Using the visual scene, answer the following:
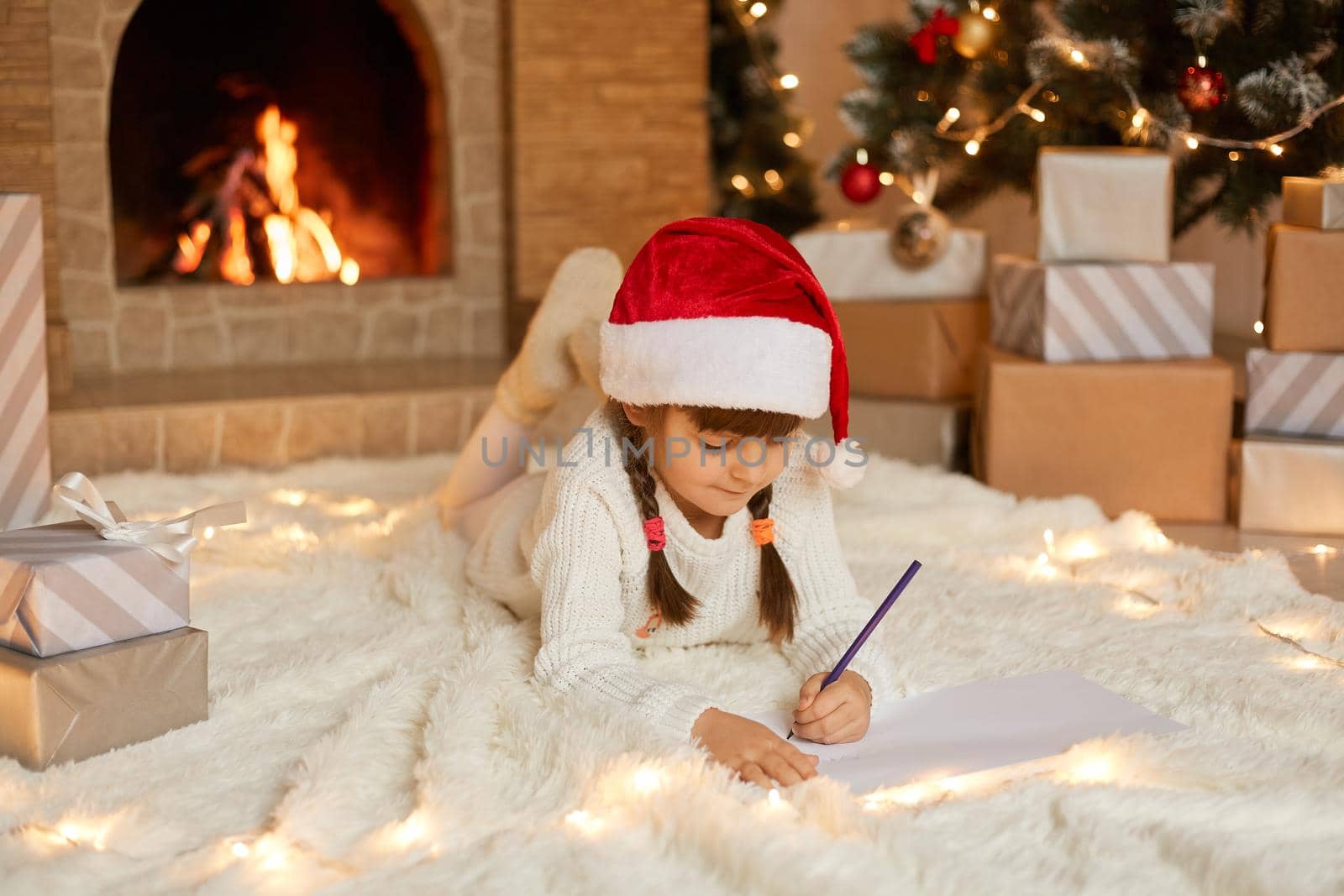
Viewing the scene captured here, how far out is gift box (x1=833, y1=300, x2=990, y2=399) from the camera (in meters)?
2.22

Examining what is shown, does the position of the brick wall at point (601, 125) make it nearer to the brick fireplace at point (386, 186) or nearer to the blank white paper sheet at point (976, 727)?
the brick fireplace at point (386, 186)

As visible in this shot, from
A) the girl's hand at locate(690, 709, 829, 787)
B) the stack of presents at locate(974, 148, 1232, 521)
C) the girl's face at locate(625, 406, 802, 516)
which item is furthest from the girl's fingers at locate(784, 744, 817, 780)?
the stack of presents at locate(974, 148, 1232, 521)

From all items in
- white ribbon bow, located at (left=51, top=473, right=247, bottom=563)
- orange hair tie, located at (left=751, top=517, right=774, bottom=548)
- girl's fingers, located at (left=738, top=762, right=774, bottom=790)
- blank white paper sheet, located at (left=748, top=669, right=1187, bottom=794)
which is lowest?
blank white paper sheet, located at (left=748, top=669, right=1187, bottom=794)

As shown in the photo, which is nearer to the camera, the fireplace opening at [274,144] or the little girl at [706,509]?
the little girl at [706,509]

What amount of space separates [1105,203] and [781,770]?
4.11ft

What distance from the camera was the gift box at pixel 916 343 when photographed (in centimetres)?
222

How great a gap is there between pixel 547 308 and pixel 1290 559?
3.18 feet

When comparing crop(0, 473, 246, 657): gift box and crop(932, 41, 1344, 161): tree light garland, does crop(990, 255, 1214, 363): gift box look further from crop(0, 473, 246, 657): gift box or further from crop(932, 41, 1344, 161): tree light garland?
crop(0, 473, 246, 657): gift box

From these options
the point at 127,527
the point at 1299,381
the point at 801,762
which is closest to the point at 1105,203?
the point at 1299,381

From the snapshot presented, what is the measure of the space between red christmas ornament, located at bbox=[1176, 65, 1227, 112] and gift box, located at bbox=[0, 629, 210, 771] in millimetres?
1518

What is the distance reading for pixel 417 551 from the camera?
64.3 inches

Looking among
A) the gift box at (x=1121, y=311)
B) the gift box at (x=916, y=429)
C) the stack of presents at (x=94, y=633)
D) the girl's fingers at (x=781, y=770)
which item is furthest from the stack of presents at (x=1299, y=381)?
the stack of presents at (x=94, y=633)

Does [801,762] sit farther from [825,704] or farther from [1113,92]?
[1113,92]

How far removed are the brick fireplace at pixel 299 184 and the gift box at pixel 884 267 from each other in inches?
30.9
